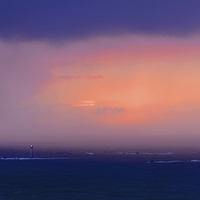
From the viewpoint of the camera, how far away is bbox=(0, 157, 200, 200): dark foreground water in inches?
2653

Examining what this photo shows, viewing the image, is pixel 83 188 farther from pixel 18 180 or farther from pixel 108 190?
pixel 18 180

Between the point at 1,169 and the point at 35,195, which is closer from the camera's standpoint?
the point at 35,195

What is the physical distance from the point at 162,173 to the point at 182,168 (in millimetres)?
16956

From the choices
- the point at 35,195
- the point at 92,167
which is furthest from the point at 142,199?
the point at 92,167

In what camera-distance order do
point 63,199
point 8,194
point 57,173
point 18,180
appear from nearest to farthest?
1. point 63,199
2. point 8,194
3. point 18,180
4. point 57,173

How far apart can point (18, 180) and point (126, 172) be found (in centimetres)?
3596

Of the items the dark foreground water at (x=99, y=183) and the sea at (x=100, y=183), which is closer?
the sea at (x=100, y=183)

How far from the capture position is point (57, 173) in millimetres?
99125

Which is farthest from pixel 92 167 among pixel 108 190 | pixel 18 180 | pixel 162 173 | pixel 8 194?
pixel 8 194

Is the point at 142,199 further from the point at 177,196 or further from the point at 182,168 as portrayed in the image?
the point at 182,168

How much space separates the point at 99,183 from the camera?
8100cm

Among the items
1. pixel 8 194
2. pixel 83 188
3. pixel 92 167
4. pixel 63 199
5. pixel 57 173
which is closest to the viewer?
pixel 63 199

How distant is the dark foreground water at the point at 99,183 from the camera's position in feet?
221

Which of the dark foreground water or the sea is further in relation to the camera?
the dark foreground water
